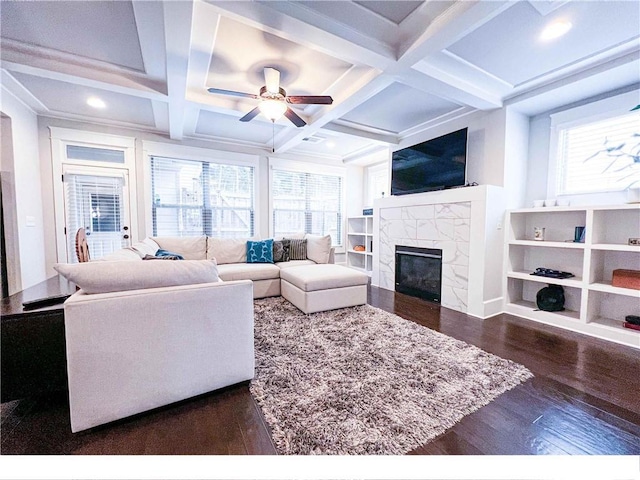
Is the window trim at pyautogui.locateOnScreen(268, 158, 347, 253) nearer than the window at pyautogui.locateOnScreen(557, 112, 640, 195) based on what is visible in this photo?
No

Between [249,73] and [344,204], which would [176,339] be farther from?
[344,204]

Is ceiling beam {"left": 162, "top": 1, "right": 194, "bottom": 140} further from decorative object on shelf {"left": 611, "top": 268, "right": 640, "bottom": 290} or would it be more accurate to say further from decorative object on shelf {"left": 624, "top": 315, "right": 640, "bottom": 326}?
decorative object on shelf {"left": 624, "top": 315, "right": 640, "bottom": 326}

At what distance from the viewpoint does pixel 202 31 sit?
6.61ft

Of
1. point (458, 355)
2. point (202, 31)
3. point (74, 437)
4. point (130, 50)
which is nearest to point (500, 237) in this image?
point (458, 355)

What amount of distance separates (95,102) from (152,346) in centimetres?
360

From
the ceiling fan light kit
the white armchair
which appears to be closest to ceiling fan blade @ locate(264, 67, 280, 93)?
the ceiling fan light kit

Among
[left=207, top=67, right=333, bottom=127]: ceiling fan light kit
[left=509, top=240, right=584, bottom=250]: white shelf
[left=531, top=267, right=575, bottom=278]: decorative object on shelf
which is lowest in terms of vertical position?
[left=531, top=267, right=575, bottom=278]: decorative object on shelf

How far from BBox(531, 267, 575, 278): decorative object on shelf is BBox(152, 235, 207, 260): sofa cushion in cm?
435

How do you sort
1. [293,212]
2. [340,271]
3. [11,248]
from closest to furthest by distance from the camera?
[11,248] → [340,271] → [293,212]

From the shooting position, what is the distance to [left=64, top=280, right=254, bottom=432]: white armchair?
1.23 metres

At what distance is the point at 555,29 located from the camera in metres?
2.04

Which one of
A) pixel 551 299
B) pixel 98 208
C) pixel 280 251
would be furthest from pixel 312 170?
pixel 551 299

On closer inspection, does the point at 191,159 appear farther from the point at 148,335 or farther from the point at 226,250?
the point at 148,335

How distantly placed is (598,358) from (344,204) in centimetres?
468
